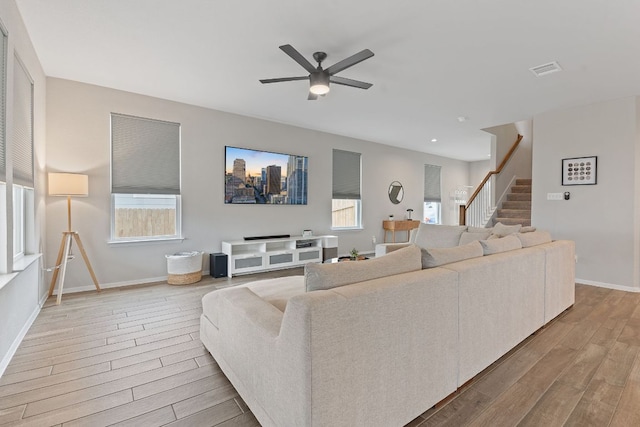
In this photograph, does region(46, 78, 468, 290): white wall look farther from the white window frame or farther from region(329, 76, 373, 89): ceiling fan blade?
region(329, 76, 373, 89): ceiling fan blade

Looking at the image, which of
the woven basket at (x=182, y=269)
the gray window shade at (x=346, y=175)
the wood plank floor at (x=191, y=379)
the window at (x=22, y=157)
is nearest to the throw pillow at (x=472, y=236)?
the wood plank floor at (x=191, y=379)

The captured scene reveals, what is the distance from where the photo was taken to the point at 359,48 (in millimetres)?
3029

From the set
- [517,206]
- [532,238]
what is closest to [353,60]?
[532,238]

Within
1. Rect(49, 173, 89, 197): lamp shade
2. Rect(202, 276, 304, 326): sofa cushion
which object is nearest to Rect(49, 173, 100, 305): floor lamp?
Rect(49, 173, 89, 197): lamp shade

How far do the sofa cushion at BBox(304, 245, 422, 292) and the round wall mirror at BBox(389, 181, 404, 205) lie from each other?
6.13 metres

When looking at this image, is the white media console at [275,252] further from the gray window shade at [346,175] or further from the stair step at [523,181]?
the stair step at [523,181]

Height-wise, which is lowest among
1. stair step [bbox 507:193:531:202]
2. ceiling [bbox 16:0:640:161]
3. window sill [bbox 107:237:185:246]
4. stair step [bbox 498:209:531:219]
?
window sill [bbox 107:237:185:246]

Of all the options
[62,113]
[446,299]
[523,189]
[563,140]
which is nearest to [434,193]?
[523,189]

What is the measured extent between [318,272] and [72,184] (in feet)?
12.2

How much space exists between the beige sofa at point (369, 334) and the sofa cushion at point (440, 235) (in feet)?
5.53

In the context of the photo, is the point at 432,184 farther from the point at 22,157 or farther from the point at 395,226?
the point at 22,157

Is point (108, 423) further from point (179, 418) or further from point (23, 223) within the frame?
point (23, 223)

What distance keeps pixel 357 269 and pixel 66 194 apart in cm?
383

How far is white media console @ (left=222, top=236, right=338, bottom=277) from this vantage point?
4.92 metres
